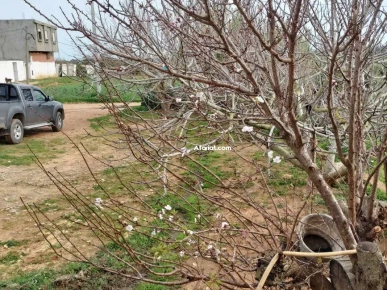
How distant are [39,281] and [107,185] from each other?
3.79 meters

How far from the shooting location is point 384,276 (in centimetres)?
172

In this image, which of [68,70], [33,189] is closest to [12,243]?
[33,189]

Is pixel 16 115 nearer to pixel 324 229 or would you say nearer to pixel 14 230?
pixel 14 230

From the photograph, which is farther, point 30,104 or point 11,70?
point 11,70

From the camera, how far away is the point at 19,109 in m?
11.7

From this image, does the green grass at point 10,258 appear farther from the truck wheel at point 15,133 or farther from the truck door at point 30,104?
the truck door at point 30,104

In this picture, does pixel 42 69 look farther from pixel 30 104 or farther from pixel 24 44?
pixel 30 104

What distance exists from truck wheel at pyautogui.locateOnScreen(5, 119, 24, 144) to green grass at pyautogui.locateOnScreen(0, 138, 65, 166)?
0.52 ft

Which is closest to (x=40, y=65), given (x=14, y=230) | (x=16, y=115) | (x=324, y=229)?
→ (x=16, y=115)

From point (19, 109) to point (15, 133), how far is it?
0.71 meters

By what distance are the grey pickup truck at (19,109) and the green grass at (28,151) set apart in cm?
43

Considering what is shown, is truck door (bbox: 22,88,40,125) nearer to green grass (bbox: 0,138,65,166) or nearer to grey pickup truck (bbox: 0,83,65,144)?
grey pickup truck (bbox: 0,83,65,144)

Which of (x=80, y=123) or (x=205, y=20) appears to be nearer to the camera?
(x=205, y=20)

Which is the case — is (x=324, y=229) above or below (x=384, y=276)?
below
